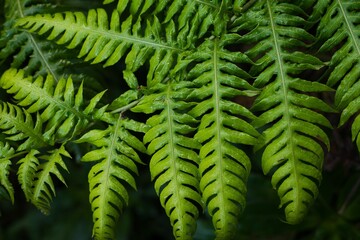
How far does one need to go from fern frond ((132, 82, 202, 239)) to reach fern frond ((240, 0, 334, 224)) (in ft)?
0.56

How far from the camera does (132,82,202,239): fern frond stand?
1.03m

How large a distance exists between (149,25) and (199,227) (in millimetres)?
956

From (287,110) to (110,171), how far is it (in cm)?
44

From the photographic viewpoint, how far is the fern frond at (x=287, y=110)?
969 millimetres

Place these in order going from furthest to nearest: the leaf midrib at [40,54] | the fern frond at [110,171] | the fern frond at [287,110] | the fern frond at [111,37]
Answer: the leaf midrib at [40,54]
the fern frond at [111,37]
the fern frond at [110,171]
the fern frond at [287,110]

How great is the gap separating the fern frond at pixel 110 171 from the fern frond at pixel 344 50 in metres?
0.48

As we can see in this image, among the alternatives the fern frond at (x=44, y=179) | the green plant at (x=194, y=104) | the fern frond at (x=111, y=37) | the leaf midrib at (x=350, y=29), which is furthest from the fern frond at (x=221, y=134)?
the fern frond at (x=44, y=179)

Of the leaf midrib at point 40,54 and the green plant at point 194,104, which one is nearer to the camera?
the green plant at point 194,104

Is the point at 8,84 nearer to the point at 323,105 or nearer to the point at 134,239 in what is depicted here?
the point at 323,105

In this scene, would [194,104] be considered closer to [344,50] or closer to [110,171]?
[110,171]

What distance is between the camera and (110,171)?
1.12 meters

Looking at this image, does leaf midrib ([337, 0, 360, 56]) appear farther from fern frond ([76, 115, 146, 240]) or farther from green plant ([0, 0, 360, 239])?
fern frond ([76, 115, 146, 240])

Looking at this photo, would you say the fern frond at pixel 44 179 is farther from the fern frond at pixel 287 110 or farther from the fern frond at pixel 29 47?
the fern frond at pixel 287 110

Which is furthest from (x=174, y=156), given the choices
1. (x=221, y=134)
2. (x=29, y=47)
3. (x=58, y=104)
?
(x=29, y=47)
